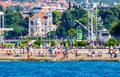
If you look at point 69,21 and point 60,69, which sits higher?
point 60,69

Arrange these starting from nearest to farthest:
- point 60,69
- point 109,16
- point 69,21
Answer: point 60,69, point 109,16, point 69,21

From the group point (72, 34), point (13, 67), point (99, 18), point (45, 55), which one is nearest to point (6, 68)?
point (13, 67)

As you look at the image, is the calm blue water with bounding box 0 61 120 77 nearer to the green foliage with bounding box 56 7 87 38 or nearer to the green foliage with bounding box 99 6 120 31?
the green foliage with bounding box 99 6 120 31

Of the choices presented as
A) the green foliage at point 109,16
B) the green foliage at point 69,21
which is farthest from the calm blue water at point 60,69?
the green foliage at point 69,21

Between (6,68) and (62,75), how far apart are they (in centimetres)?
824

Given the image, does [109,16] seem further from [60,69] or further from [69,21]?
[60,69]

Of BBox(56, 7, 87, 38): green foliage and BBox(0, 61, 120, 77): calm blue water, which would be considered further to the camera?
BBox(56, 7, 87, 38): green foliage

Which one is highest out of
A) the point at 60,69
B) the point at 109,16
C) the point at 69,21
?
the point at 60,69

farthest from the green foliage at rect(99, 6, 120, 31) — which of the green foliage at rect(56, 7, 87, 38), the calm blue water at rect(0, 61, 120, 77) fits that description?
the calm blue water at rect(0, 61, 120, 77)

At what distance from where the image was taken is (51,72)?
57.1 meters

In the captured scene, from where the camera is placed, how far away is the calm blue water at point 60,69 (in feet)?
181

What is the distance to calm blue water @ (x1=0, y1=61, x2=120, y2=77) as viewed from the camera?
181 ft

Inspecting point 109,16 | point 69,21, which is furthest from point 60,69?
point 69,21

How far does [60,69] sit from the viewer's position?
6050 centimetres
